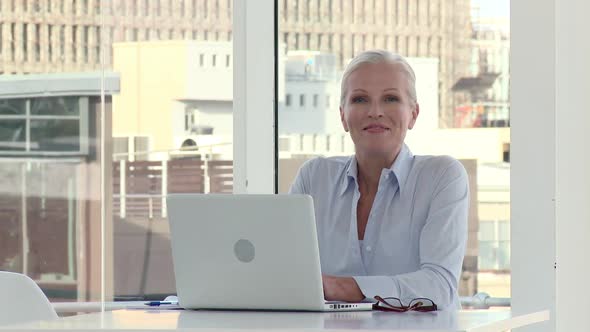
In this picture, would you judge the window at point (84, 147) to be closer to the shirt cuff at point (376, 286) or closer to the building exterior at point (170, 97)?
the building exterior at point (170, 97)

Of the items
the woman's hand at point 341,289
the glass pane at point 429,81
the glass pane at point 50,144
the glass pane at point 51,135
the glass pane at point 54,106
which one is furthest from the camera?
the glass pane at point 51,135

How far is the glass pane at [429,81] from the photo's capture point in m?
3.50

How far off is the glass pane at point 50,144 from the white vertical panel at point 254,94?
38.0 feet

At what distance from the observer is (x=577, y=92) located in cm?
299

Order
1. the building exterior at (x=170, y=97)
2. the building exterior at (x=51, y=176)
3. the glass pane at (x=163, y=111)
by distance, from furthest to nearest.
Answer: the building exterior at (x=51, y=176)
the building exterior at (x=170, y=97)
the glass pane at (x=163, y=111)

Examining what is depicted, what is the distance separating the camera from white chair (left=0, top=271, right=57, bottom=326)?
2557 millimetres

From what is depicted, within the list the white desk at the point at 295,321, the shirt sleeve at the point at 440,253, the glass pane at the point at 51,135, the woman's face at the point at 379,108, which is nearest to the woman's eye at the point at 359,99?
the woman's face at the point at 379,108

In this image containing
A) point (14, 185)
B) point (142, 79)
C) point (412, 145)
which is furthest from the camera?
point (14, 185)

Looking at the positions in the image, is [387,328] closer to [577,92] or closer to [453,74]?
[577,92]

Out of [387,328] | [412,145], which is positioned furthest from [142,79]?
[387,328]

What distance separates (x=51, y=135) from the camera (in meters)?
17.0

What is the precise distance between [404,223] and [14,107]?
14.1m

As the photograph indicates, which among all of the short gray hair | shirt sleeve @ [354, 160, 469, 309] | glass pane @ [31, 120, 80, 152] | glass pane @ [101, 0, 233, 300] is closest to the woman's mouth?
the short gray hair

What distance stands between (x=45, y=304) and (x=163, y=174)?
1080 cm
